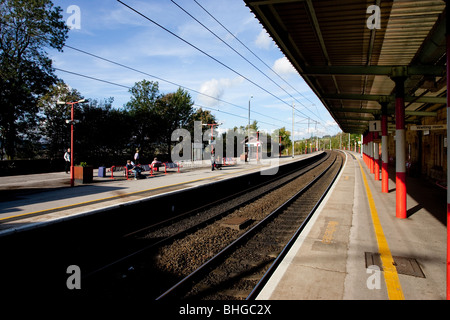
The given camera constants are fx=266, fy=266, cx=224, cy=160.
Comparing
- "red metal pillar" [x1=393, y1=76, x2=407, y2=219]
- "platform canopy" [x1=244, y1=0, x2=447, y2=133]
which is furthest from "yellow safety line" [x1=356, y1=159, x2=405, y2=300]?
"platform canopy" [x1=244, y1=0, x2=447, y2=133]

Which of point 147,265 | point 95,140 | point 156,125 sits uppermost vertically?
point 156,125

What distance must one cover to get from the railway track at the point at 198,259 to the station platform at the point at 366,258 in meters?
0.61

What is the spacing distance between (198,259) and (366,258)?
11.1 ft

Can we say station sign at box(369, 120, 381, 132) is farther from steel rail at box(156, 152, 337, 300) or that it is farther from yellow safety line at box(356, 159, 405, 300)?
steel rail at box(156, 152, 337, 300)

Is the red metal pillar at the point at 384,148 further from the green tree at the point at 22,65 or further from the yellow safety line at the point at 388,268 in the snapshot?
the green tree at the point at 22,65

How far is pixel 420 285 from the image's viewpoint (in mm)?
4129

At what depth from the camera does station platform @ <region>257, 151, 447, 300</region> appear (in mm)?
3975

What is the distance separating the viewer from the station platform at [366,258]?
3975 millimetres

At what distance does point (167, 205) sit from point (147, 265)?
457 cm

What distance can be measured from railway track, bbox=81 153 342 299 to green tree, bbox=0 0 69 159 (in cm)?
2708

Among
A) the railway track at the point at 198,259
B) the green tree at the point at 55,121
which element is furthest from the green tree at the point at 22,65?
the railway track at the point at 198,259
